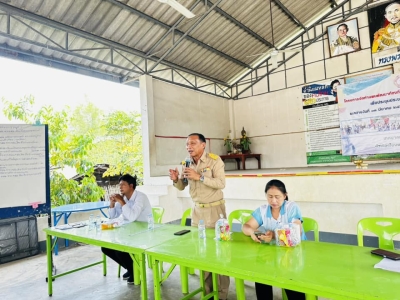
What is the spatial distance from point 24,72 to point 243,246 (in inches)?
439

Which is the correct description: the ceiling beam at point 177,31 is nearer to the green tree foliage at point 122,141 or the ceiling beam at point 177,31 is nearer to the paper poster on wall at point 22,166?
the paper poster on wall at point 22,166

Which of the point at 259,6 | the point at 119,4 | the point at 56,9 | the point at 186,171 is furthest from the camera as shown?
the point at 259,6

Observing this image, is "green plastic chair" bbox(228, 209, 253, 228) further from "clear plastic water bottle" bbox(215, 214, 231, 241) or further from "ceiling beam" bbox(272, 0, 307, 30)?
"ceiling beam" bbox(272, 0, 307, 30)

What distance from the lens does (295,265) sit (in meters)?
1.37

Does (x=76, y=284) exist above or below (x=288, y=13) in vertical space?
below

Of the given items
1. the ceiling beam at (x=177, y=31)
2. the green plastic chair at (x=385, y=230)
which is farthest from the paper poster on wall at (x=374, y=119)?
the green plastic chair at (x=385, y=230)

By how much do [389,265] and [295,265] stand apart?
43 centimetres

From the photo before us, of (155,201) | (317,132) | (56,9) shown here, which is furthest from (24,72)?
(317,132)

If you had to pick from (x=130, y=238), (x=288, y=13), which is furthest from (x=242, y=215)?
(x=288, y=13)

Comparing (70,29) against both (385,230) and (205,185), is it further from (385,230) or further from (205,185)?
(385,230)

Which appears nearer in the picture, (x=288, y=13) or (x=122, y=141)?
(x=288, y=13)

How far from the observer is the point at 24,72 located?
9977 millimetres

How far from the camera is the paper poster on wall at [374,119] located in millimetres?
5996

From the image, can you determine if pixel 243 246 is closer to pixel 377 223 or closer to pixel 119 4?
pixel 377 223
